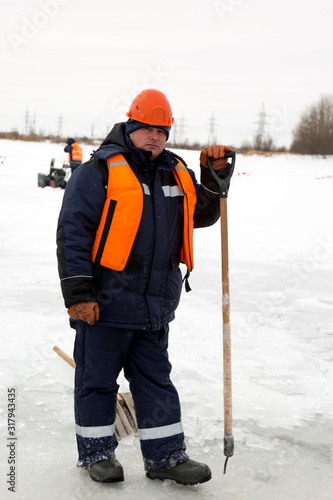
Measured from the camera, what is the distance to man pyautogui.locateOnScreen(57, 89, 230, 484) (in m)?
2.57

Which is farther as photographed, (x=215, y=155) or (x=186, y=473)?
(x=215, y=155)

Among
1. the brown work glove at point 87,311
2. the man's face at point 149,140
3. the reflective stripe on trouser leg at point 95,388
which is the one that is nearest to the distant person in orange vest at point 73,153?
the man's face at point 149,140

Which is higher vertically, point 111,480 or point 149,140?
point 149,140

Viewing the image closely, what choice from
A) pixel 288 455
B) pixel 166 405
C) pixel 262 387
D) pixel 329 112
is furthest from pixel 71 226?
pixel 329 112

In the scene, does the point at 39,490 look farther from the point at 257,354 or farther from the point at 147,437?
the point at 257,354

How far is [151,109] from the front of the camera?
2727 mm

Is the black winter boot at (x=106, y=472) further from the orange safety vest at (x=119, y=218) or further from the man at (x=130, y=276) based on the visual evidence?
the orange safety vest at (x=119, y=218)

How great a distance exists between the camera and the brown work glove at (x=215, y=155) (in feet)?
9.43

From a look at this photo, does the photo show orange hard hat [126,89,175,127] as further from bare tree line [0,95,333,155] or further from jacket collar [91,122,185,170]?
bare tree line [0,95,333,155]

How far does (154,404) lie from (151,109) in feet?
4.65

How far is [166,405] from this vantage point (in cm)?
278

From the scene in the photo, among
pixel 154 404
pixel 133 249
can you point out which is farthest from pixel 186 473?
pixel 133 249

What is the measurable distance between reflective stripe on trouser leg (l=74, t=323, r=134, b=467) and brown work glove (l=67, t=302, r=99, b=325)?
12cm

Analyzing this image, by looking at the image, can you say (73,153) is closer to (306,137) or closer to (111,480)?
(111,480)
